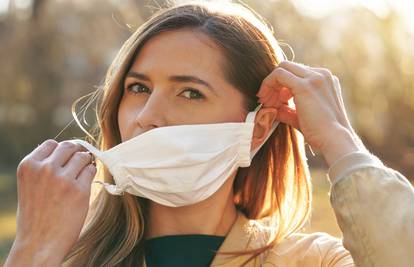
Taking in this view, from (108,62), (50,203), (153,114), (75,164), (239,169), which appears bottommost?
(108,62)

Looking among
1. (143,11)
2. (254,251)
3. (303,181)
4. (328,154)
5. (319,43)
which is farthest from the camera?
(143,11)

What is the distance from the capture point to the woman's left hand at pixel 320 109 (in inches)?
106

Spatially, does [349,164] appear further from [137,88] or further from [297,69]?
[137,88]

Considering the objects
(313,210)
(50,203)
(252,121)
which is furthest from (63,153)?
(313,210)

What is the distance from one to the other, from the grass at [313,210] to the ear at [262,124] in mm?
549

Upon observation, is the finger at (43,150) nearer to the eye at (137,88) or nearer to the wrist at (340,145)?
the eye at (137,88)

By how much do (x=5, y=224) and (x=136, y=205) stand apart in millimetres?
8710

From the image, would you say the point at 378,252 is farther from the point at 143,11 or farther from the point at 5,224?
the point at 143,11

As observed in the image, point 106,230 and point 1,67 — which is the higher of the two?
point 106,230

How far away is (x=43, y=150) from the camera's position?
2.68m

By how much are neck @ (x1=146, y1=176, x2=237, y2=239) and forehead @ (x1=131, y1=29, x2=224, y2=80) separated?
500 millimetres

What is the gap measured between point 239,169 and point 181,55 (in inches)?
25.0

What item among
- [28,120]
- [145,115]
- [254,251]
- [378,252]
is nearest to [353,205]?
[378,252]

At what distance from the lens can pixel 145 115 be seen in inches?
112
